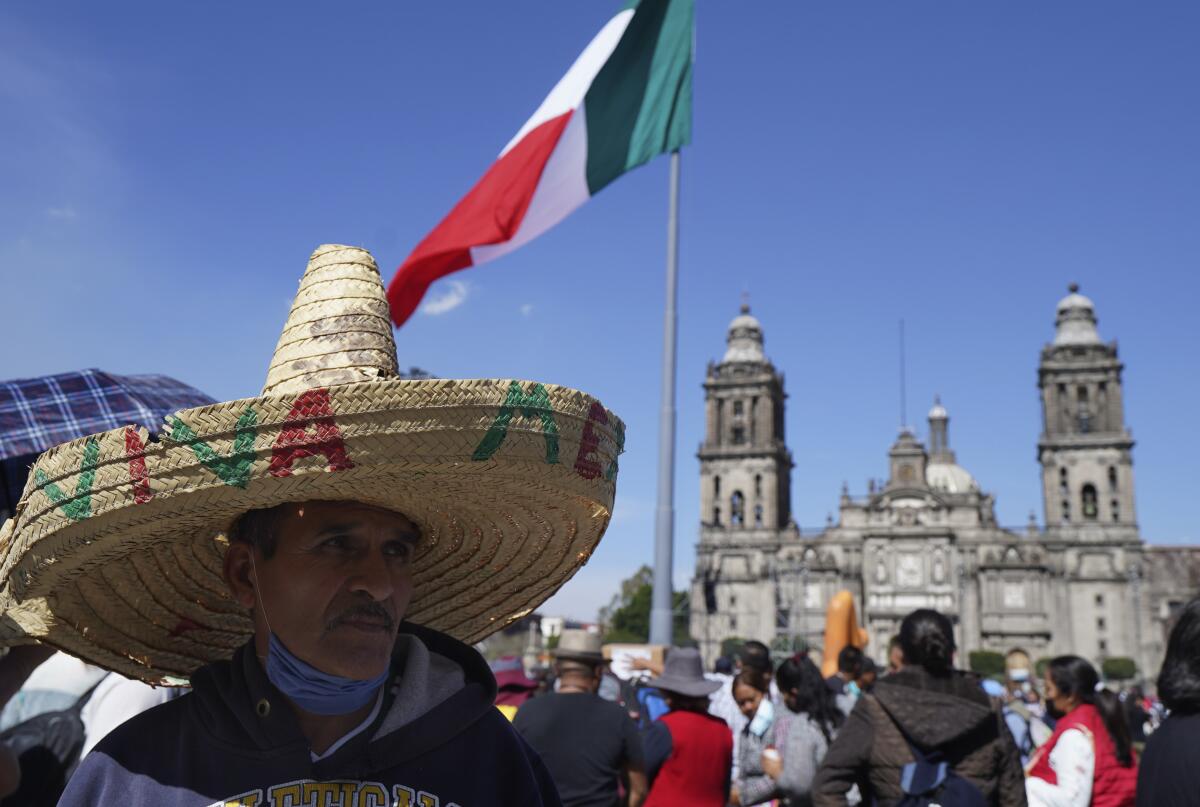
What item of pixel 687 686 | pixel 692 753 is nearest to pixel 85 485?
pixel 692 753

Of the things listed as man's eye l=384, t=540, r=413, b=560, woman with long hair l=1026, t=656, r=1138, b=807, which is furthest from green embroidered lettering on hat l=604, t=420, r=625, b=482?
woman with long hair l=1026, t=656, r=1138, b=807

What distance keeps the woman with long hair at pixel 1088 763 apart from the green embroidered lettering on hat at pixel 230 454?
4013 millimetres

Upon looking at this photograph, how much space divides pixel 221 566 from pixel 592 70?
958 cm

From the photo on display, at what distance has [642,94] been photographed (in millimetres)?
11477

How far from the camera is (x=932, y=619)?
4258mm

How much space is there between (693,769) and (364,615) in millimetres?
3792

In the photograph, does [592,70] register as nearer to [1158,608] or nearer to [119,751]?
[119,751]

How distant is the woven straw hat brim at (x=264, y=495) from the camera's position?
1634 mm

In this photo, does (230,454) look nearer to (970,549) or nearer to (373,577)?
(373,577)

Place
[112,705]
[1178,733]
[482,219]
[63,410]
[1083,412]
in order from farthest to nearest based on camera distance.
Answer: [1083,412]
[482,219]
[63,410]
[112,705]
[1178,733]

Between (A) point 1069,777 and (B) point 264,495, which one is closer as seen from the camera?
(B) point 264,495

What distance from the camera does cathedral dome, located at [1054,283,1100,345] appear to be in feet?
217

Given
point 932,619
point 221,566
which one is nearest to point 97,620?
point 221,566

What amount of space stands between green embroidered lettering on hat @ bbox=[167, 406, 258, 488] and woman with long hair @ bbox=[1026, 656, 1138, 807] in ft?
13.2
